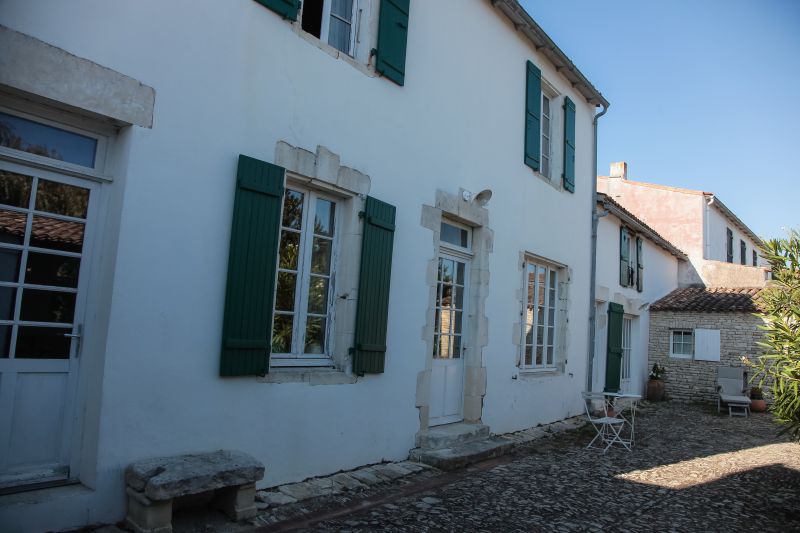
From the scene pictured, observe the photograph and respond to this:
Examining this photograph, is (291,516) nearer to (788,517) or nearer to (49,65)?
(49,65)

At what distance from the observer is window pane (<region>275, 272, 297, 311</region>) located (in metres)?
4.23

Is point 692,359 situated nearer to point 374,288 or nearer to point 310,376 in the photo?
point 374,288

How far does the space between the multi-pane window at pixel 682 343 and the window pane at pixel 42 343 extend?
13.5 meters

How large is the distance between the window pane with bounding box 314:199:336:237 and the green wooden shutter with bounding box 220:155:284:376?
1.83 feet

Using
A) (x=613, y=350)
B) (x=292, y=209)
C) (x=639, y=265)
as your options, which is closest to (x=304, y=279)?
(x=292, y=209)

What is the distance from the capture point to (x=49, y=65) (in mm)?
2916

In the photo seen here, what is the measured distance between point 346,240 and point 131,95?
1.95m

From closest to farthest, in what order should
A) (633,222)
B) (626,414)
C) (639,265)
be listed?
1. (626,414)
2. (633,222)
3. (639,265)

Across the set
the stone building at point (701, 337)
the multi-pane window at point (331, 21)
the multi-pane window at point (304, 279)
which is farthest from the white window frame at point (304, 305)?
the stone building at point (701, 337)

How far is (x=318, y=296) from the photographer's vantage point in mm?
4547

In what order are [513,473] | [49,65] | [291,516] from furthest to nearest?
1. [513,473]
2. [291,516]
3. [49,65]

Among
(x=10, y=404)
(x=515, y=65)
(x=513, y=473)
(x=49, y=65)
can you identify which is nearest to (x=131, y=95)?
(x=49, y=65)

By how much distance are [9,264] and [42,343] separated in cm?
46

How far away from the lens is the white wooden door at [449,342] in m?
5.88
